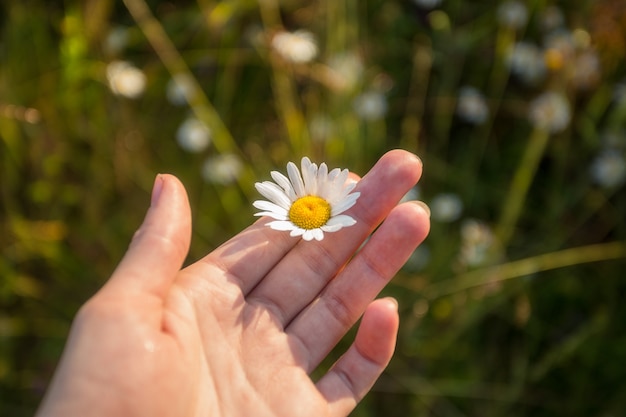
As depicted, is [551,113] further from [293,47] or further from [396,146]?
[293,47]

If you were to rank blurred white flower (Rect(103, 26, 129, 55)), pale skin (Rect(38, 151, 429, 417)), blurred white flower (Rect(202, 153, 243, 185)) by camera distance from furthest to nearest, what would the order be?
blurred white flower (Rect(103, 26, 129, 55)), blurred white flower (Rect(202, 153, 243, 185)), pale skin (Rect(38, 151, 429, 417))

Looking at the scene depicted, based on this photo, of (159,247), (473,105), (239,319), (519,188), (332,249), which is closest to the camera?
(159,247)

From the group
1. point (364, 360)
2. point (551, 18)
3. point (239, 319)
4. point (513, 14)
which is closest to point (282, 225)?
point (239, 319)

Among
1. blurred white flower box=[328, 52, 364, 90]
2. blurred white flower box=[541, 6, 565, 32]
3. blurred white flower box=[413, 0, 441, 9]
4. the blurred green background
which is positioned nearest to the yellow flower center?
the blurred green background

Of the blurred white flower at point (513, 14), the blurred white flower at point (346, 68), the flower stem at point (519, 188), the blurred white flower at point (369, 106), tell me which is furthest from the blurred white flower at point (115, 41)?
the flower stem at point (519, 188)

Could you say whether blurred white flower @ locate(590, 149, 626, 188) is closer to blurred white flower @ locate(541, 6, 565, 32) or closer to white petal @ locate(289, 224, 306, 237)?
blurred white flower @ locate(541, 6, 565, 32)

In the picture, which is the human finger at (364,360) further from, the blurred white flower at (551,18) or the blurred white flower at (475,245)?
the blurred white flower at (551,18)
